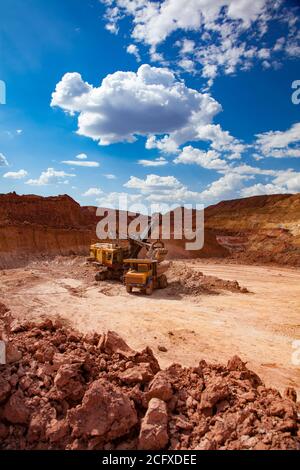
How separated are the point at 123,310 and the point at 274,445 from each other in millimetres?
8300

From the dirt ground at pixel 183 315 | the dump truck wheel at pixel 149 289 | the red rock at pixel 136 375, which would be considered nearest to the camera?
the red rock at pixel 136 375

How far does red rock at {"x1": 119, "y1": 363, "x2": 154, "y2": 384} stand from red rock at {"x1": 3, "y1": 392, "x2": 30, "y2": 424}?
3.48ft

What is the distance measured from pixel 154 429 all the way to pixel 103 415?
0.52 metres

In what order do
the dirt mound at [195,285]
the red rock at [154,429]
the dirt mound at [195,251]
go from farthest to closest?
the dirt mound at [195,251]
the dirt mound at [195,285]
the red rock at [154,429]

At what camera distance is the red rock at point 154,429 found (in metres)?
3.39

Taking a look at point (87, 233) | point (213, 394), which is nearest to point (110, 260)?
point (213, 394)

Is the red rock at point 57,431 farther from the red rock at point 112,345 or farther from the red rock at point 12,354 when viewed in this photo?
the red rock at point 112,345

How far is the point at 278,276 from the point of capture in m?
20.6

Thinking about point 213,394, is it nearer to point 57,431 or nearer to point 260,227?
point 57,431

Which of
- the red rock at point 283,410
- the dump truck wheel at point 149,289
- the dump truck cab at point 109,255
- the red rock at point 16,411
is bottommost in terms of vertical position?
the dump truck wheel at point 149,289

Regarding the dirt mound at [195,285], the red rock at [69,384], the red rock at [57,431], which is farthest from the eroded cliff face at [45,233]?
the red rock at [57,431]

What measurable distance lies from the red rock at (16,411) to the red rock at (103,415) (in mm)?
464

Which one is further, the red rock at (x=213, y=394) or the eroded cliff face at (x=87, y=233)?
the eroded cliff face at (x=87, y=233)

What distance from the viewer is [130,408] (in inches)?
142
